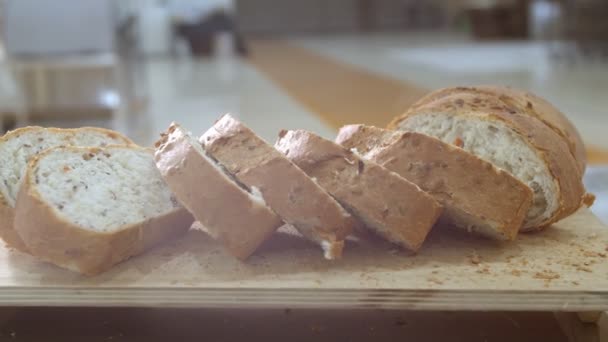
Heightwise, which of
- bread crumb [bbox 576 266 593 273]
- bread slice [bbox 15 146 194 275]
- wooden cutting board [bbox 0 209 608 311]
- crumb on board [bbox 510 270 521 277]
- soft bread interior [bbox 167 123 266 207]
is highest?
soft bread interior [bbox 167 123 266 207]

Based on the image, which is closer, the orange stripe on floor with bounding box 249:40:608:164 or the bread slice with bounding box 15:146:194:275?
the bread slice with bounding box 15:146:194:275

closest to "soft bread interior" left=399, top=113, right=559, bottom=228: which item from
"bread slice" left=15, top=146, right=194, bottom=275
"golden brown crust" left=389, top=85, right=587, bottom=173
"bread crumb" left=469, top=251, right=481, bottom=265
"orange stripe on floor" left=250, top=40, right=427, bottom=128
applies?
"golden brown crust" left=389, top=85, right=587, bottom=173

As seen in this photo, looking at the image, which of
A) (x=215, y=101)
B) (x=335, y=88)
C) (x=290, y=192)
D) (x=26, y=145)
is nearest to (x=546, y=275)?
(x=290, y=192)

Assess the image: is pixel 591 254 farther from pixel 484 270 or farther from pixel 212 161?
pixel 212 161

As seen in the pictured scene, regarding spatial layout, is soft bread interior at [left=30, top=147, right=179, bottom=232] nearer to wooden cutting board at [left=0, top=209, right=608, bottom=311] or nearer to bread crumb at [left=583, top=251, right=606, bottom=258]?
wooden cutting board at [left=0, top=209, right=608, bottom=311]

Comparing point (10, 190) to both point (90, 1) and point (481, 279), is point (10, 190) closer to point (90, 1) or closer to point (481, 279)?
point (481, 279)
